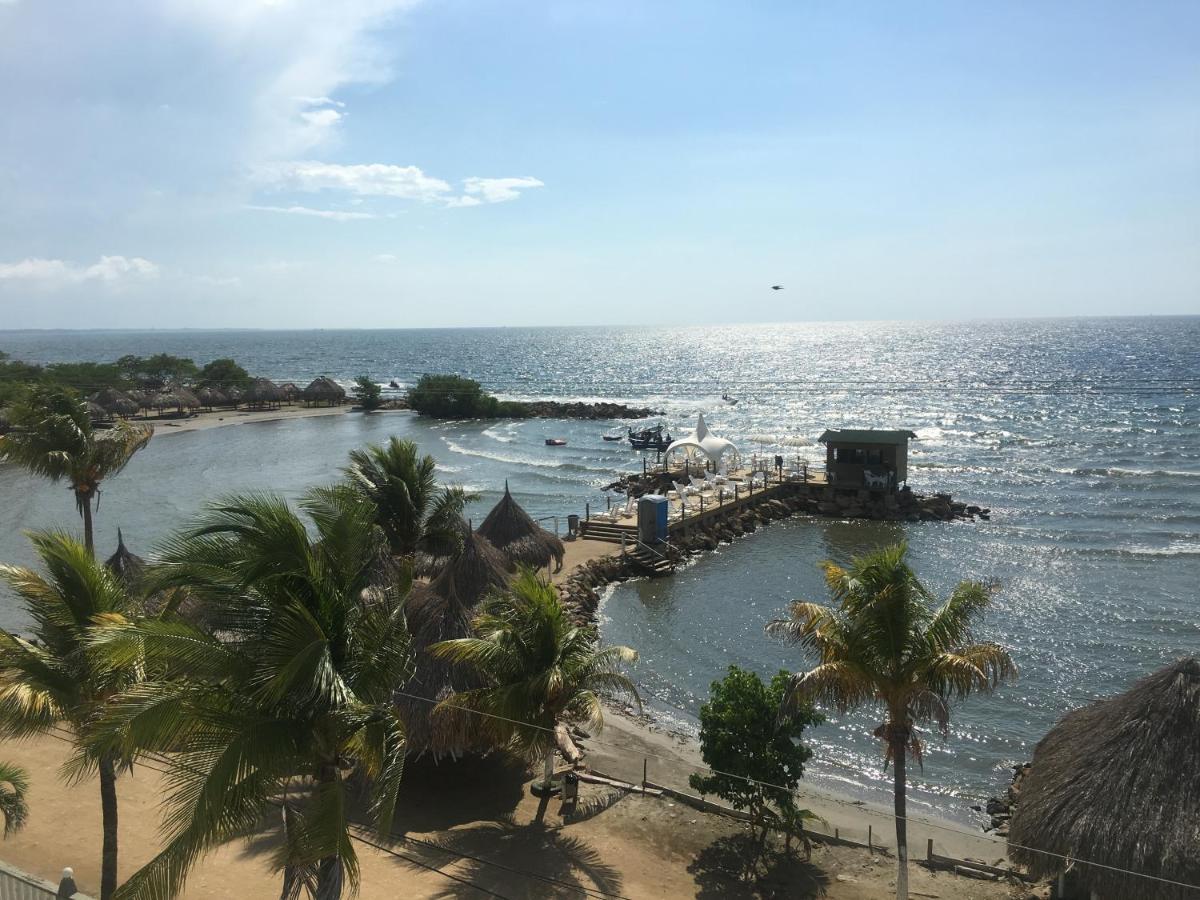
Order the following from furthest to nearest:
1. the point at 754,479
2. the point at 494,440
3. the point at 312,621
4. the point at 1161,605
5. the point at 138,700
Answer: the point at 494,440 → the point at 754,479 → the point at 1161,605 → the point at 312,621 → the point at 138,700

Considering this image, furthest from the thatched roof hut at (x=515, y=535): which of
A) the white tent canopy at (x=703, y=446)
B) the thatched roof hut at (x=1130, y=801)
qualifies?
the thatched roof hut at (x=1130, y=801)

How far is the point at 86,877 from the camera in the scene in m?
10.7

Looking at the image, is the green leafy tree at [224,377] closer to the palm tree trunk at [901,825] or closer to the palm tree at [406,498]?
the palm tree at [406,498]

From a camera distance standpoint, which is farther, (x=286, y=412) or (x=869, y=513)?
(x=286, y=412)

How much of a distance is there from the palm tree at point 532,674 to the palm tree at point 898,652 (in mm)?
2780

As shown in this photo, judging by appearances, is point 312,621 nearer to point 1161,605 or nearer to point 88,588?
point 88,588

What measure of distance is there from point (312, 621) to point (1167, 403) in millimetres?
85798

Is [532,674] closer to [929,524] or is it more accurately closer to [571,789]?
[571,789]

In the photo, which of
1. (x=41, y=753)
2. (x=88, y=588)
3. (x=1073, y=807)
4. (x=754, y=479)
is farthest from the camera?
(x=754, y=479)

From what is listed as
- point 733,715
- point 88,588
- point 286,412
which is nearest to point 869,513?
point 733,715

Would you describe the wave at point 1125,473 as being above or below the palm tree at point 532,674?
below

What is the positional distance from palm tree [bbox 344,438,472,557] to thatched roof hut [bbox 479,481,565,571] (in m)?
6.52

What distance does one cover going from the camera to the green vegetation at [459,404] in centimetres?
7506

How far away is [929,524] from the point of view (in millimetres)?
36719
